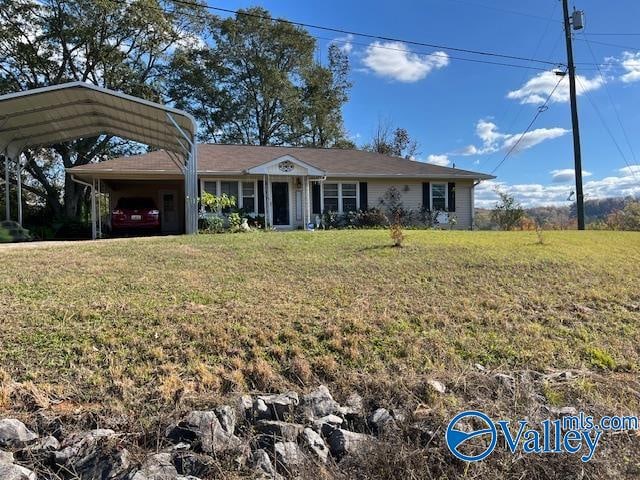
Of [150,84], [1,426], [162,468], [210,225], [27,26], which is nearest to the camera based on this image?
[162,468]

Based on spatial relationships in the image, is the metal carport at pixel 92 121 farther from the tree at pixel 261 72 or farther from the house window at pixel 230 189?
the tree at pixel 261 72

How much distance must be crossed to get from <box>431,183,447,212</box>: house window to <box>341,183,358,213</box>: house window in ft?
11.3

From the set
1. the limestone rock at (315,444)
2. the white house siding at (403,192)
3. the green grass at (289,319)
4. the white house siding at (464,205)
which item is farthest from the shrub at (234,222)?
the limestone rock at (315,444)

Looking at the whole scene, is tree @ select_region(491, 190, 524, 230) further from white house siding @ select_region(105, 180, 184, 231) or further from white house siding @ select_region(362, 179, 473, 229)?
white house siding @ select_region(105, 180, 184, 231)

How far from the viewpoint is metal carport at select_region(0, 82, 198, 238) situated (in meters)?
11.5

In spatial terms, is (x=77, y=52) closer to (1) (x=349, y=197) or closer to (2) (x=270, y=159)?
(2) (x=270, y=159)

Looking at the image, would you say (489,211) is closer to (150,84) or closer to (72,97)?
(72,97)

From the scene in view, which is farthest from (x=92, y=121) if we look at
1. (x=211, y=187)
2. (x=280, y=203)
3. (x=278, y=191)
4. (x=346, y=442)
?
(x=346, y=442)

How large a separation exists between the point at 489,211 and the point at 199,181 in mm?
12809

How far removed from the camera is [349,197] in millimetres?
18250

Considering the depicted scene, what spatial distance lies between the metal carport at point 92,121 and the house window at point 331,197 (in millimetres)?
5647

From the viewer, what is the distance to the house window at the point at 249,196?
1720 cm

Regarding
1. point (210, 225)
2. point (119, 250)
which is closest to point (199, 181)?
point (210, 225)

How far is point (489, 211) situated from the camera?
2027 centimetres
